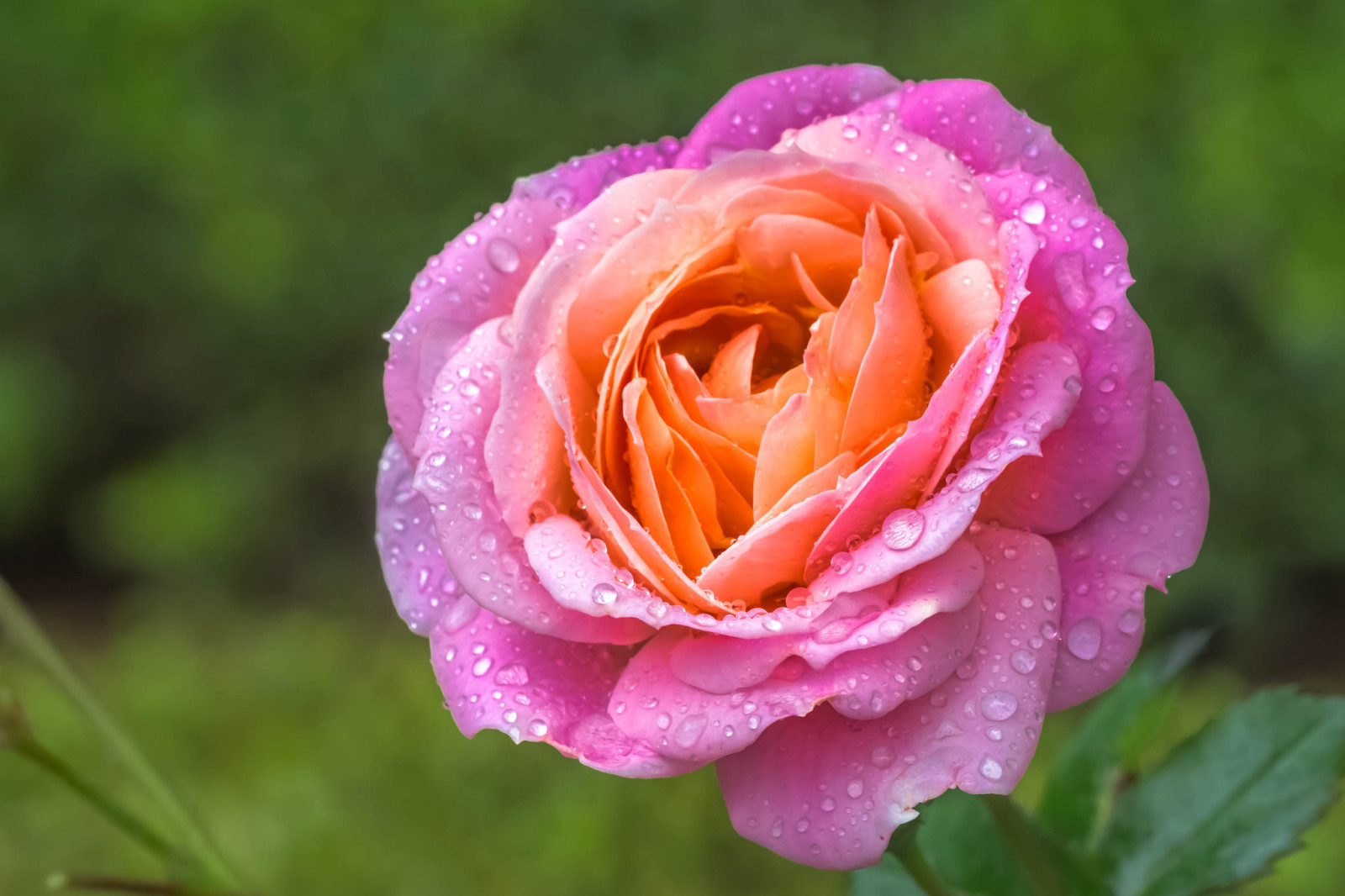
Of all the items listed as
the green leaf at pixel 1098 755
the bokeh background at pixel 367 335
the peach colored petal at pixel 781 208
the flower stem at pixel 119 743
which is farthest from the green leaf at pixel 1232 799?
the bokeh background at pixel 367 335

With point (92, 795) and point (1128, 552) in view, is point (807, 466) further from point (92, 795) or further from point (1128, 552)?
point (92, 795)

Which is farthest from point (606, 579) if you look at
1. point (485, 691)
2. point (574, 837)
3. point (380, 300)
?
point (380, 300)

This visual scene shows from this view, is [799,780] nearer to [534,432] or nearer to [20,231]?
[534,432]

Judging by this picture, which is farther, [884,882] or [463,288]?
[884,882]

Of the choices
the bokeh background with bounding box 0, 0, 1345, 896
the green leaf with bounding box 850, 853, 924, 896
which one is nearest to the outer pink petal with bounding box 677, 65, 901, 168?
the green leaf with bounding box 850, 853, 924, 896

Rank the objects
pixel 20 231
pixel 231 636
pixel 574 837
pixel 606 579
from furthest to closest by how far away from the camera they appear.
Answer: pixel 20 231 < pixel 231 636 < pixel 574 837 < pixel 606 579

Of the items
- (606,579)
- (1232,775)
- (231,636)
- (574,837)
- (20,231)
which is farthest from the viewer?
(20,231)

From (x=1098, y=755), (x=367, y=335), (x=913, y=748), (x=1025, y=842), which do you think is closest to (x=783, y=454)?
(x=913, y=748)
